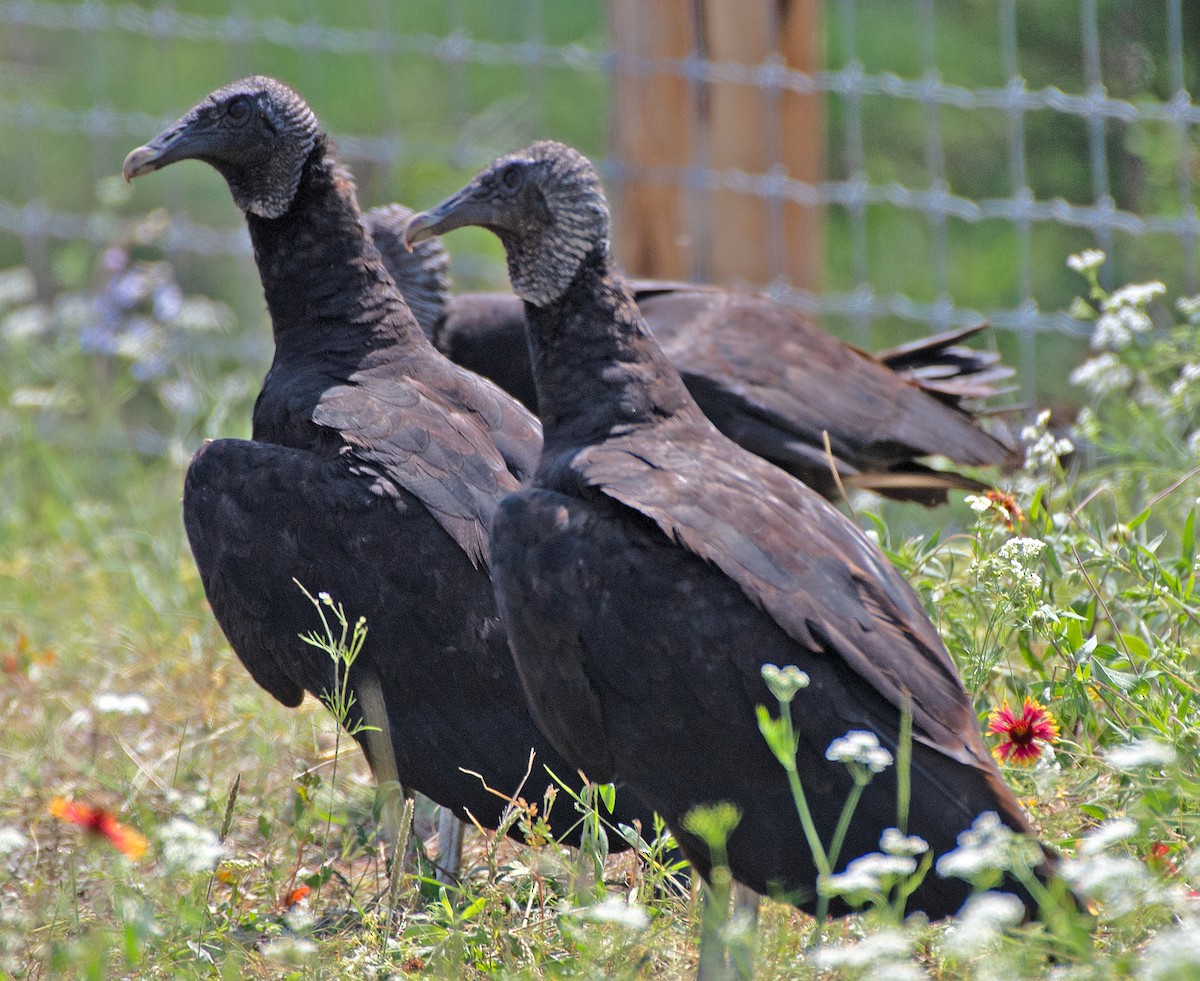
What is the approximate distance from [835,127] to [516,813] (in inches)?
253

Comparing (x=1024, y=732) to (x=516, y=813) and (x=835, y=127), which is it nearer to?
(x=516, y=813)

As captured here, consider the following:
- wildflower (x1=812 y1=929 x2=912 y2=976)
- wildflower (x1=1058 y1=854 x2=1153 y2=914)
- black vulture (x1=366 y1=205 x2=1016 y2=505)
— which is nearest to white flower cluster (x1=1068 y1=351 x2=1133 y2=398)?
black vulture (x1=366 y1=205 x2=1016 y2=505)

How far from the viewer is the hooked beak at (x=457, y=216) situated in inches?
108

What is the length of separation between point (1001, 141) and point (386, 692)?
5.39 meters

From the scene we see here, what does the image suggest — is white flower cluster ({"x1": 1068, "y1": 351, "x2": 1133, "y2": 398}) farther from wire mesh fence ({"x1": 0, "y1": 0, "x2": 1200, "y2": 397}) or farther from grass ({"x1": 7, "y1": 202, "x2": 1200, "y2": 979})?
wire mesh fence ({"x1": 0, "y1": 0, "x2": 1200, "y2": 397})

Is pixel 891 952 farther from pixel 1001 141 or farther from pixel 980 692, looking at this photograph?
pixel 1001 141

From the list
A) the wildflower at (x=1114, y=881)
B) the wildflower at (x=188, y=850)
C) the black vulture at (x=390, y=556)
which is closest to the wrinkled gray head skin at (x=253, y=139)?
the black vulture at (x=390, y=556)

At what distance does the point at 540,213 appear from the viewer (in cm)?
268

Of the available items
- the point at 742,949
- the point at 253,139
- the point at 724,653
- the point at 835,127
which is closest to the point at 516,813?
the point at 724,653

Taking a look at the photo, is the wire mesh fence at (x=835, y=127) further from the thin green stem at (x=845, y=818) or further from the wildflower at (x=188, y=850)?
the wildflower at (x=188, y=850)

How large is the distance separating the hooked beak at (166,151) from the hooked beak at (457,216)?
0.61m

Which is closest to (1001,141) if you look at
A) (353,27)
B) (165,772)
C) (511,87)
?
(511,87)

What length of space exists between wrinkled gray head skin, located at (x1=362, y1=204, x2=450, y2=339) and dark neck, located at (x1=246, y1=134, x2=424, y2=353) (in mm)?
703

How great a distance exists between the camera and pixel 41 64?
9.84 metres
